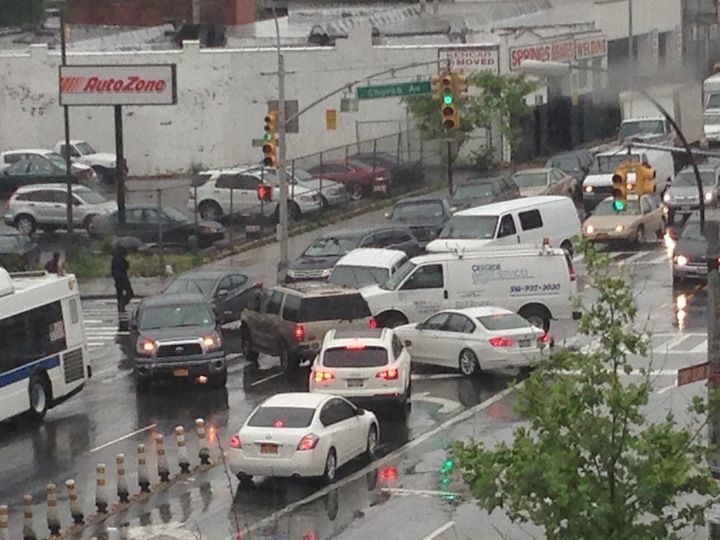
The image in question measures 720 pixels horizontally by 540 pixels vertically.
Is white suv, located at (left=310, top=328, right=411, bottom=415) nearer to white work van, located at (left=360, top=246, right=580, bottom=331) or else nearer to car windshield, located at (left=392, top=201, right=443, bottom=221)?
white work van, located at (left=360, top=246, right=580, bottom=331)

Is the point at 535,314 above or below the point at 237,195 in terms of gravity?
below

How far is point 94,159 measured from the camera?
6925 cm

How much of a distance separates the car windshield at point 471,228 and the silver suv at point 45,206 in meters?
13.8

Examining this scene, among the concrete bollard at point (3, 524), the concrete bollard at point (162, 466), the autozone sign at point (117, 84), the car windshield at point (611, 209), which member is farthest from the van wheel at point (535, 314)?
the autozone sign at point (117, 84)

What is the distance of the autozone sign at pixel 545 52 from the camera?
72188 mm

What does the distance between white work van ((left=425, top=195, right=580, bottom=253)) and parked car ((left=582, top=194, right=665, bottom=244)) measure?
304 centimetres

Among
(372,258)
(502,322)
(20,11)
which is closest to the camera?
(502,322)

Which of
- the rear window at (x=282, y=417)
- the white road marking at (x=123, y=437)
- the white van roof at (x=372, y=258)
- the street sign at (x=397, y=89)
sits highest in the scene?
the street sign at (x=397, y=89)

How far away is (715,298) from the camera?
23453 mm

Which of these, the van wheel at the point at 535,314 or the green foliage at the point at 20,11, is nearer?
the van wheel at the point at 535,314

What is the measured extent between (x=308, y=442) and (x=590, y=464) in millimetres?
11382

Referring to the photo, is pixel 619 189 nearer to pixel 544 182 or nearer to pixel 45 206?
pixel 544 182

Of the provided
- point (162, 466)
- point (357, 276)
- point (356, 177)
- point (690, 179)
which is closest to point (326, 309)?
point (357, 276)

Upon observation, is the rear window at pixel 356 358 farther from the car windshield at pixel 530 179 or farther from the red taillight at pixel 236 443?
the car windshield at pixel 530 179
